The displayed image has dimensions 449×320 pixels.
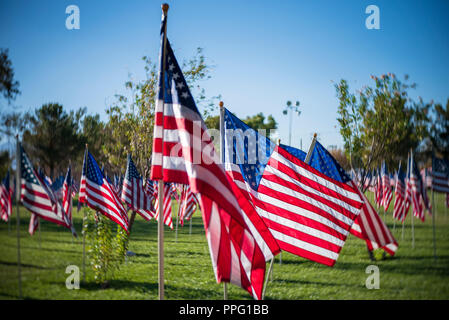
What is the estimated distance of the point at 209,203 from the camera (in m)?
3.90

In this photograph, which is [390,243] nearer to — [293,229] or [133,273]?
[293,229]

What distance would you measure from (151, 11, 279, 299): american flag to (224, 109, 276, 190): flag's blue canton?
5.49ft

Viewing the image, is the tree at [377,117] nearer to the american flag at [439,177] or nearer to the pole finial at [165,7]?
the american flag at [439,177]

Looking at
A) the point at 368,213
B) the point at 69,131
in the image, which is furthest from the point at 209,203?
the point at 69,131

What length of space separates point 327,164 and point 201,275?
514 cm

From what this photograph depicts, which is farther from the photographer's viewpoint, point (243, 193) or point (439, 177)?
point (439, 177)

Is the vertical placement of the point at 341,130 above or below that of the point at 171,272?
above

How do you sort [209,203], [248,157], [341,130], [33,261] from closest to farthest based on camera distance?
1. [209,203]
2. [248,157]
3. [33,261]
4. [341,130]

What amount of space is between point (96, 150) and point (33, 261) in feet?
121

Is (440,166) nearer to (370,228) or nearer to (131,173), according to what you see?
(370,228)

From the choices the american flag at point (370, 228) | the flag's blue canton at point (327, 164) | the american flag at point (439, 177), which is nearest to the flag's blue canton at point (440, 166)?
the american flag at point (439, 177)

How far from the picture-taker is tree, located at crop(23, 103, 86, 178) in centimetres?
3850

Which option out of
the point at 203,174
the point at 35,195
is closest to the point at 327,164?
the point at 203,174

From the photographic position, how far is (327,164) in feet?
20.3
